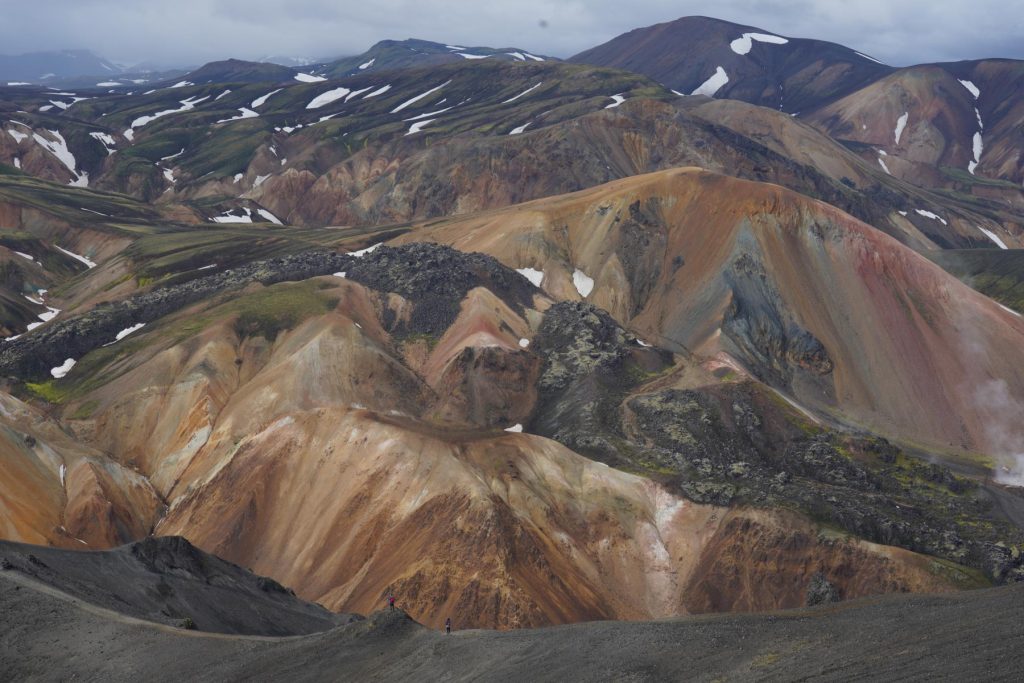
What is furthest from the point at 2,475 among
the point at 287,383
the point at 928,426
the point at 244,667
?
the point at 928,426

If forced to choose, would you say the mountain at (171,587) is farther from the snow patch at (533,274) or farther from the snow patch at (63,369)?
the snow patch at (533,274)

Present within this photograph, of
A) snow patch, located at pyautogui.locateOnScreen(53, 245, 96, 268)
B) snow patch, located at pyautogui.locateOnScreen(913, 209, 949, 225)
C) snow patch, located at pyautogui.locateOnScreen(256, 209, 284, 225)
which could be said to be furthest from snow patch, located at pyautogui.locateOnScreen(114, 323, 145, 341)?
snow patch, located at pyautogui.locateOnScreen(913, 209, 949, 225)

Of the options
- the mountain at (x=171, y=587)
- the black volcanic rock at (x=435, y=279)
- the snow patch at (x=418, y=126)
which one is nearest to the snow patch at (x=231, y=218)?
the snow patch at (x=418, y=126)

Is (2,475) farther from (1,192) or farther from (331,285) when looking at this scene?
(1,192)

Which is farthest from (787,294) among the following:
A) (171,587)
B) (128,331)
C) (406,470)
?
(171,587)

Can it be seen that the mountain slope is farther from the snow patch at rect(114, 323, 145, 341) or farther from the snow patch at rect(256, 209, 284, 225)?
the snow patch at rect(256, 209, 284, 225)
